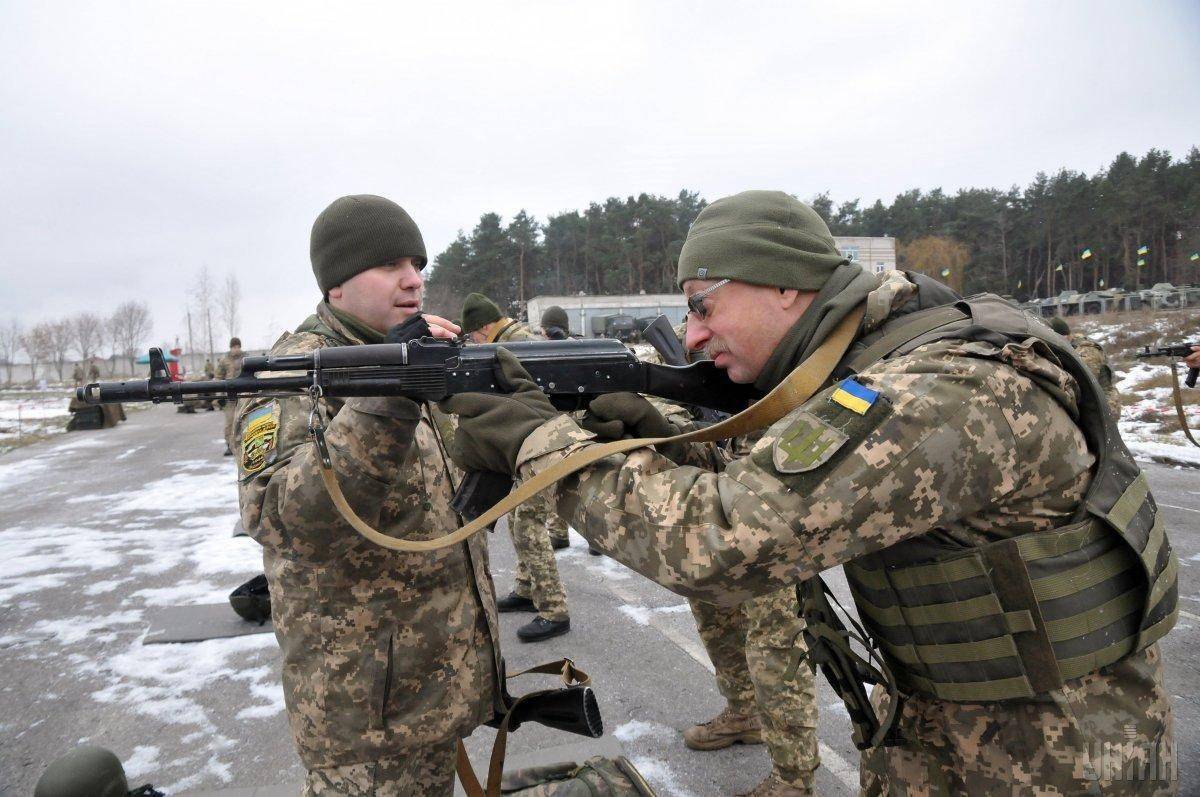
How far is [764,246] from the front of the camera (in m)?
1.77

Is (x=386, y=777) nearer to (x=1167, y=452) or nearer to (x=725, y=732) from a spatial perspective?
(x=725, y=732)

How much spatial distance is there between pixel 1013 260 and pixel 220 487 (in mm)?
57255

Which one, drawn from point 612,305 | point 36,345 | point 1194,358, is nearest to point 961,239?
point 612,305

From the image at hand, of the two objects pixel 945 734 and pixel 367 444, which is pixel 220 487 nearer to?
pixel 367 444

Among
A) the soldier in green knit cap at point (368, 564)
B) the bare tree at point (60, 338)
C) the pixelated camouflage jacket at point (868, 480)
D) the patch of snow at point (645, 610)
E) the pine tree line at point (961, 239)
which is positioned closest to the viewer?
the pixelated camouflage jacket at point (868, 480)

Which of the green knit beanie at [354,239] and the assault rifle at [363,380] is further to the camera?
the green knit beanie at [354,239]

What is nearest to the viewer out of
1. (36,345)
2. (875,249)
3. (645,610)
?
(645,610)

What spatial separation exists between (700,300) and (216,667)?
4386 millimetres

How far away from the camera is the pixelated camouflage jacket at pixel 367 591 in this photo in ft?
5.96

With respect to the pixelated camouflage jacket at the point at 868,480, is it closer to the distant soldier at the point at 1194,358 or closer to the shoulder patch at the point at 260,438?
the shoulder patch at the point at 260,438

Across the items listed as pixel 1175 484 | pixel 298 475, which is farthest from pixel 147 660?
pixel 1175 484

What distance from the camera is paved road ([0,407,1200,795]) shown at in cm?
349

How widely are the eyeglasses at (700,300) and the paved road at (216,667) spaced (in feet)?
7.84

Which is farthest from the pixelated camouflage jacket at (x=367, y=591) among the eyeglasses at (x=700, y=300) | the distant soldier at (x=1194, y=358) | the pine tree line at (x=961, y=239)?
the pine tree line at (x=961, y=239)
